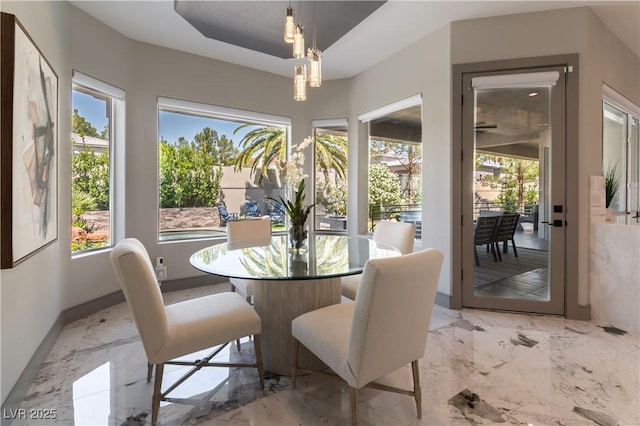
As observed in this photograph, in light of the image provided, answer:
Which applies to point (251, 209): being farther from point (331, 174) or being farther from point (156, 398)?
point (156, 398)

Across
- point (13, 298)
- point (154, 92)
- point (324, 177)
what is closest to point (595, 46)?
point (324, 177)

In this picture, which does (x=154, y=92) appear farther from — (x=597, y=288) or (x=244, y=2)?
(x=597, y=288)

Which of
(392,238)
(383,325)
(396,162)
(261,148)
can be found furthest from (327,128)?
(383,325)

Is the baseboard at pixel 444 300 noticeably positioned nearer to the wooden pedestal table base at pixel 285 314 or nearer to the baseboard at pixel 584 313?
the baseboard at pixel 584 313

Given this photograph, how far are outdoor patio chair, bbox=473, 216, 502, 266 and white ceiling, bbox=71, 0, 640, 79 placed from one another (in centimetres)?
200

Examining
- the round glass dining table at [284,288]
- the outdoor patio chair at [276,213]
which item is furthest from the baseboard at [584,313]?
the outdoor patio chair at [276,213]

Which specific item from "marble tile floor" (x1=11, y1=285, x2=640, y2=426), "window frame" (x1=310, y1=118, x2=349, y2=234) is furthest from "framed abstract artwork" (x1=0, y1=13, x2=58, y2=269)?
"window frame" (x1=310, y1=118, x2=349, y2=234)

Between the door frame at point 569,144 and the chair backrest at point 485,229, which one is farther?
the chair backrest at point 485,229

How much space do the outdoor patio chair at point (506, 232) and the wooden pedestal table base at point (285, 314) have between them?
2153mm

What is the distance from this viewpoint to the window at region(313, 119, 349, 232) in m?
4.69

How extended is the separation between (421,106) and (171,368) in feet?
11.4

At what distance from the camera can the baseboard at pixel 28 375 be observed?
1646 mm

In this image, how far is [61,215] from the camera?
2.70 metres

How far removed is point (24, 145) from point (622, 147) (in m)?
5.90
